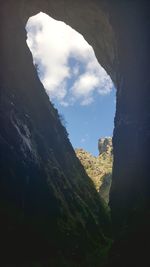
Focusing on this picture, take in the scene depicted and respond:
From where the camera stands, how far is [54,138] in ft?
190

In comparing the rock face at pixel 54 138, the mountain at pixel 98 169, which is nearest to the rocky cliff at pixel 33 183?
the rock face at pixel 54 138

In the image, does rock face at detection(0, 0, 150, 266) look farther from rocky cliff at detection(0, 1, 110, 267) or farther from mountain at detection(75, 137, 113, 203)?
mountain at detection(75, 137, 113, 203)

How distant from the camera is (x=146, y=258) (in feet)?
73.2

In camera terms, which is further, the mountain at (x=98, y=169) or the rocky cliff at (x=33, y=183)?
the mountain at (x=98, y=169)

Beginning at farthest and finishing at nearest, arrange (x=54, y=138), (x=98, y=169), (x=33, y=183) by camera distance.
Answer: (x=98, y=169) → (x=54, y=138) → (x=33, y=183)

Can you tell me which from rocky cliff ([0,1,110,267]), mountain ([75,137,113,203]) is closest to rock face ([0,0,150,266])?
rocky cliff ([0,1,110,267])

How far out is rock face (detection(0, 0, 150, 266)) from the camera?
29359mm

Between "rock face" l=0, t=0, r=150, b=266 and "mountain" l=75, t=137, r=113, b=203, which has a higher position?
"mountain" l=75, t=137, r=113, b=203

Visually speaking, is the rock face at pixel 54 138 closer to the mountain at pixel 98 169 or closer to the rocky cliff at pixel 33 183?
the rocky cliff at pixel 33 183

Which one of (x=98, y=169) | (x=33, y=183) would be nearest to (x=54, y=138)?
(x=33, y=183)

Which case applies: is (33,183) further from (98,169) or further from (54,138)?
(98,169)

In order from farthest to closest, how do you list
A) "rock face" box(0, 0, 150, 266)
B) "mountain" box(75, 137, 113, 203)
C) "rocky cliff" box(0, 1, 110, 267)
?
"mountain" box(75, 137, 113, 203)
"rocky cliff" box(0, 1, 110, 267)
"rock face" box(0, 0, 150, 266)

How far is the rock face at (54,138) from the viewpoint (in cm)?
2936

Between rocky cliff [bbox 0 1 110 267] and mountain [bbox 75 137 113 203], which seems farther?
mountain [bbox 75 137 113 203]
